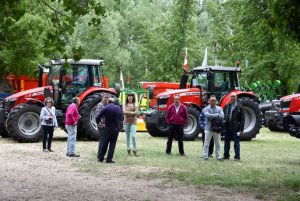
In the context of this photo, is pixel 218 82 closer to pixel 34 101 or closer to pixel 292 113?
pixel 292 113

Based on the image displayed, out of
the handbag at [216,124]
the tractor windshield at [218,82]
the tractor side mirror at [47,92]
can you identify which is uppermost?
the tractor windshield at [218,82]

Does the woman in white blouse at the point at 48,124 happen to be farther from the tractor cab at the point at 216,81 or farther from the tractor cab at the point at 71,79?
the tractor cab at the point at 216,81

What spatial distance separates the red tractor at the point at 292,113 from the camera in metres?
16.5

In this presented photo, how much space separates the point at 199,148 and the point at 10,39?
419 inches

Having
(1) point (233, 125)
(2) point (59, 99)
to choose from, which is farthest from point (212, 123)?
(2) point (59, 99)

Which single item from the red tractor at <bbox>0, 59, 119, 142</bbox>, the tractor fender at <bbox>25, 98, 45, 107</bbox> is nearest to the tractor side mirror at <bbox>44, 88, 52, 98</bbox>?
the red tractor at <bbox>0, 59, 119, 142</bbox>

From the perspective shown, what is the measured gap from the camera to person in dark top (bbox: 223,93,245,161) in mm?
16109

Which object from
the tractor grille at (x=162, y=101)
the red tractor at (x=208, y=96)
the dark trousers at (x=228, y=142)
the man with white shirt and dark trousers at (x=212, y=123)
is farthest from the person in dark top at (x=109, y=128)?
the tractor grille at (x=162, y=101)

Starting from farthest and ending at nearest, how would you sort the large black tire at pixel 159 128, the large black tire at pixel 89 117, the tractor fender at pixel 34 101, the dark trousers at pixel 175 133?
1. the large black tire at pixel 159 128
2. the large black tire at pixel 89 117
3. the tractor fender at pixel 34 101
4. the dark trousers at pixel 175 133

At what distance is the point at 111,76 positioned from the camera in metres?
56.7

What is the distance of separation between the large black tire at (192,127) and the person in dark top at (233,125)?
238 inches

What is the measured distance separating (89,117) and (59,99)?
1.28m

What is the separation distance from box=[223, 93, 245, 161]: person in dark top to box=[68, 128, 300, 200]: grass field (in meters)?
0.43

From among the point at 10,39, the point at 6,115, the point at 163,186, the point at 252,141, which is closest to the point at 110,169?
the point at 163,186
